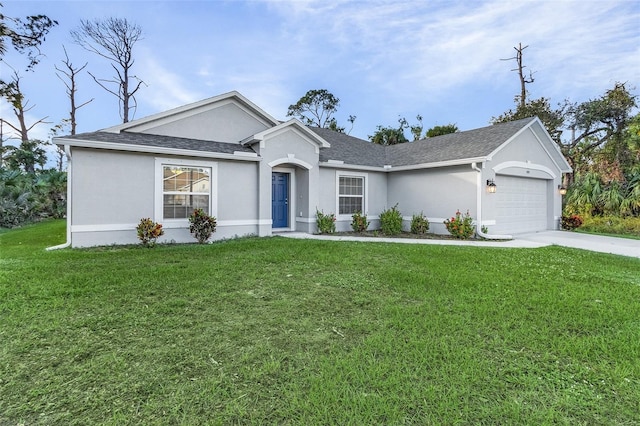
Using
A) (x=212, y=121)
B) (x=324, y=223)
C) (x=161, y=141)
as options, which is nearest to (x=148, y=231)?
(x=161, y=141)

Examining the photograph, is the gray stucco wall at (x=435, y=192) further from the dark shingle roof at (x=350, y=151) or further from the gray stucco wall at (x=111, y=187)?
the gray stucco wall at (x=111, y=187)

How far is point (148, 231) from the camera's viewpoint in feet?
29.5

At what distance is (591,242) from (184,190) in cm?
1324

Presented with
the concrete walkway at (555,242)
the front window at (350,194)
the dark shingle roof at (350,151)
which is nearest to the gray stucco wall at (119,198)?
the concrete walkway at (555,242)

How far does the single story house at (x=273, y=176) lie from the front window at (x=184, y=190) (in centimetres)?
3

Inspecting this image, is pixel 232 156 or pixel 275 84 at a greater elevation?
pixel 275 84

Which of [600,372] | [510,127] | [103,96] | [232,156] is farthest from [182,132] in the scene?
[103,96]

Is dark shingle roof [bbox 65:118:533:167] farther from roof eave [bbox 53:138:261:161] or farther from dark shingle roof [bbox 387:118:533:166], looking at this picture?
roof eave [bbox 53:138:261:161]

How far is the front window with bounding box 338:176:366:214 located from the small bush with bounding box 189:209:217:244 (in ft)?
17.1

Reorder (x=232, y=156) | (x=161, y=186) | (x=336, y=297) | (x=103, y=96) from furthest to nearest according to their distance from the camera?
(x=103, y=96) < (x=232, y=156) < (x=161, y=186) < (x=336, y=297)

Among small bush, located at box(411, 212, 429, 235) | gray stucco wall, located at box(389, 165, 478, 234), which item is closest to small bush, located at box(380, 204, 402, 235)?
small bush, located at box(411, 212, 429, 235)

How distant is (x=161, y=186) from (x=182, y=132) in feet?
7.35

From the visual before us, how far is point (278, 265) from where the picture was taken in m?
6.80

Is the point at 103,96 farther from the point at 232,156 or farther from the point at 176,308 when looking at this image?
the point at 176,308
